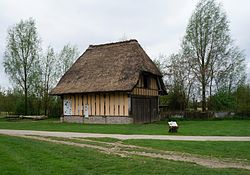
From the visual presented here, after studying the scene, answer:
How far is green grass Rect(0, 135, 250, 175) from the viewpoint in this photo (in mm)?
8719

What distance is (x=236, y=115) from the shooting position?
37219 mm

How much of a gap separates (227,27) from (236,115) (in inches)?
402

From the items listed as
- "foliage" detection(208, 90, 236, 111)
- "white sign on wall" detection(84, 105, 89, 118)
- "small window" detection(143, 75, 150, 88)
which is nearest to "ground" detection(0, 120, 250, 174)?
"white sign on wall" detection(84, 105, 89, 118)

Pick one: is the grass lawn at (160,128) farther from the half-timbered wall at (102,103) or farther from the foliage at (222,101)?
the foliage at (222,101)

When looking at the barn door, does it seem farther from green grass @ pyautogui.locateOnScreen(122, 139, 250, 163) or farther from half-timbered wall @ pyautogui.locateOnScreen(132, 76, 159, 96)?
green grass @ pyautogui.locateOnScreen(122, 139, 250, 163)

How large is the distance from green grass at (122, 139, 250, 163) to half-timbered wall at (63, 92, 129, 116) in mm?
14626

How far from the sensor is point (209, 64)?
128 feet

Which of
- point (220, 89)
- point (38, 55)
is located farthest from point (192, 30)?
point (38, 55)

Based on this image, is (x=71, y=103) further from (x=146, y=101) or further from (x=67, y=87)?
(x=146, y=101)

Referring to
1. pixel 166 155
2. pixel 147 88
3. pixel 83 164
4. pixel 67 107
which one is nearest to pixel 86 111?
pixel 67 107

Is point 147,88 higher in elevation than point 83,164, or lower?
higher

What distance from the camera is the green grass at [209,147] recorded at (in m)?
11.7

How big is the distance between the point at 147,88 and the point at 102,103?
5073 millimetres

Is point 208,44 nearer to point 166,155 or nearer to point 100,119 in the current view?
point 100,119
